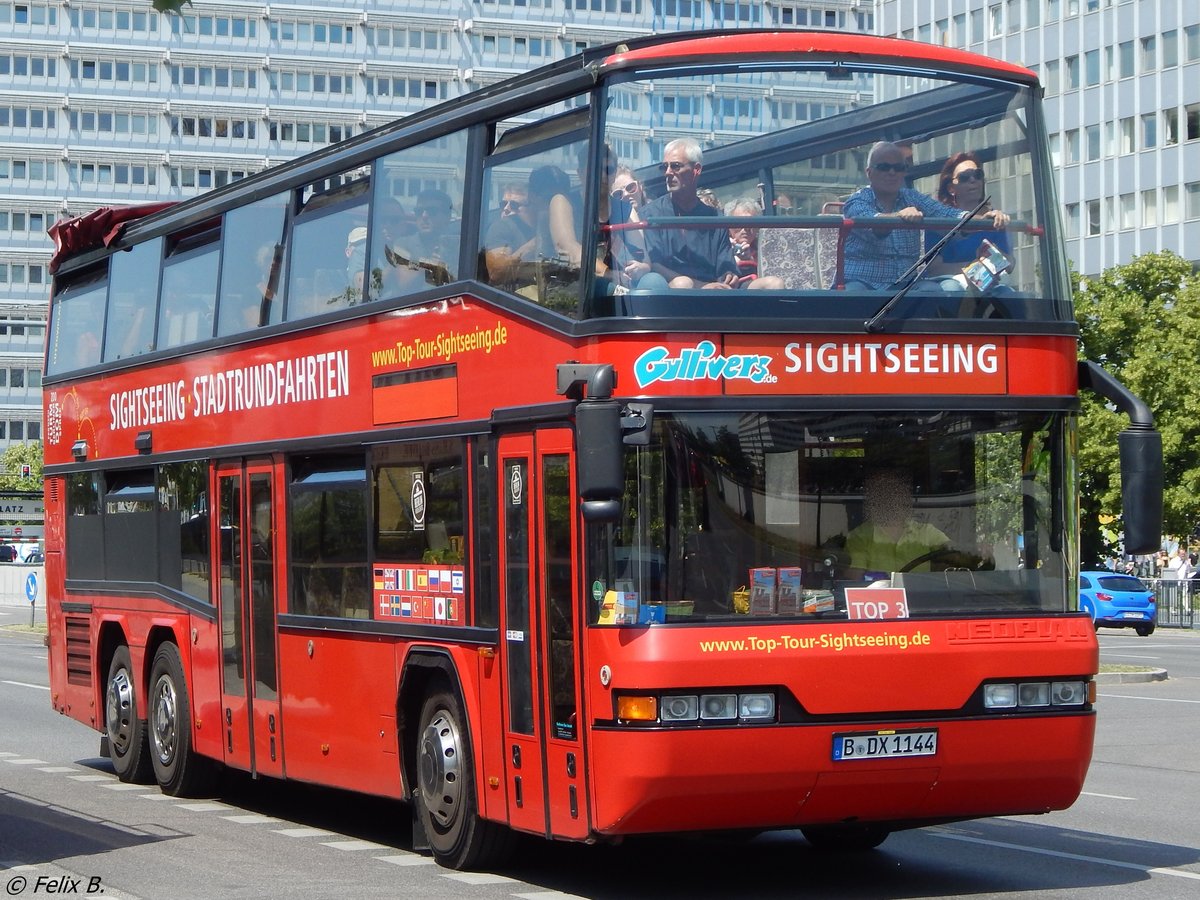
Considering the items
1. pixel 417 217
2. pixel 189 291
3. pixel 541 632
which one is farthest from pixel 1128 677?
pixel 541 632

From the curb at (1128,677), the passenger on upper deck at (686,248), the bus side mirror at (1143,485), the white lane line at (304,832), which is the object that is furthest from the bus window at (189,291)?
the curb at (1128,677)

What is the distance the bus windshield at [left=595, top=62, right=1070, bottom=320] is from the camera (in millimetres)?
9836

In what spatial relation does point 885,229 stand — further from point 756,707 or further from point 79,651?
point 79,651

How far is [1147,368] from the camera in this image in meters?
59.5

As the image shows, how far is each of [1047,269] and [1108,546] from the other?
54740mm

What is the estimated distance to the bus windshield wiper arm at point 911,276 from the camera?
9.85m

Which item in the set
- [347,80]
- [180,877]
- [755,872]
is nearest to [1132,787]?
[755,872]

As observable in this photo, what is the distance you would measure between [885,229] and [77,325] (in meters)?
9.94

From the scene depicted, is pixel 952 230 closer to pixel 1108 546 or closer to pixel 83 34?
pixel 1108 546

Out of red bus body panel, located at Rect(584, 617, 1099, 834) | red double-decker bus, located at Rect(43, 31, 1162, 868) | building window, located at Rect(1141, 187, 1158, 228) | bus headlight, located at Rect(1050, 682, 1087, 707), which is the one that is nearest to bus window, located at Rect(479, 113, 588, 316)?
red double-decker bus, located at Rect(43, 31, 1162, 868)

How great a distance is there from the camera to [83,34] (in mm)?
116000

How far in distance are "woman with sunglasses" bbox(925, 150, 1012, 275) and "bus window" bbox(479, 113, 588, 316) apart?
1733mm

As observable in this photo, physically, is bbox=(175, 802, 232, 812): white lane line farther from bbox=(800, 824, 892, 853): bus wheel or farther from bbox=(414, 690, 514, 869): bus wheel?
bbox=(800, 824, 892, 853): bus wheel

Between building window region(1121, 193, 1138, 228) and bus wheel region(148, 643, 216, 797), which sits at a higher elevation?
building window region(1121, 193, 1138, 228)
